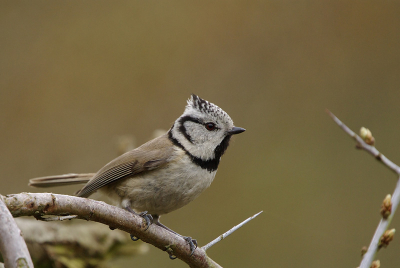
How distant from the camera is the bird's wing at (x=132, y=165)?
3.51 meters

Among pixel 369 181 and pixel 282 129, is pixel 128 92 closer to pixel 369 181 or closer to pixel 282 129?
pixel 282 129

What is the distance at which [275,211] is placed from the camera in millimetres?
6160

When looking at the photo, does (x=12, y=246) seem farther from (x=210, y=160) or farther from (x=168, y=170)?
(x=210, y=160)

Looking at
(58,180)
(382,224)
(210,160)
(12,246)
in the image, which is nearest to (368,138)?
(382,224)

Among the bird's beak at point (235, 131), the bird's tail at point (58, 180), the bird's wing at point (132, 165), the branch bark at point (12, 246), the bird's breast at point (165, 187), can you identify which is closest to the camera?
the branch bark at point (12, 246)

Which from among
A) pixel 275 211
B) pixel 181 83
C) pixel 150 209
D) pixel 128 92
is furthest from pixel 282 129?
pixel 150 209

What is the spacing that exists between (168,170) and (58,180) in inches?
40.6

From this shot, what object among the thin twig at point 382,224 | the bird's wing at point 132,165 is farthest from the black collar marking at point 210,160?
the thin twig at point 382,224

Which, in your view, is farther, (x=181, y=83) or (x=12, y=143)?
(x=181, y=83)

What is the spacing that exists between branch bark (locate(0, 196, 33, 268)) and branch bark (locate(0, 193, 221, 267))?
9.2 inches

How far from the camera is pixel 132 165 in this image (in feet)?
11.7

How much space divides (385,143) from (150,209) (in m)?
4.05

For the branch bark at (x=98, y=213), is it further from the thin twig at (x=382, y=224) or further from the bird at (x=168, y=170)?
the thin twig at (x=382, y=224)

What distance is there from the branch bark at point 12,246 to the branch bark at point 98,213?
232mm
